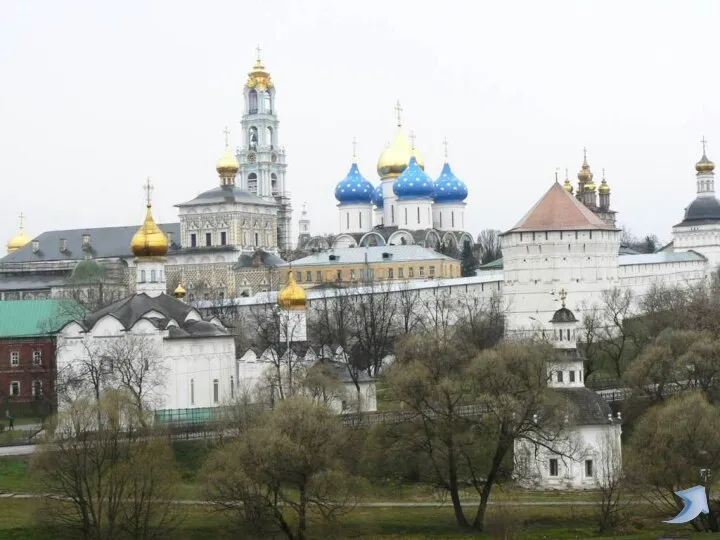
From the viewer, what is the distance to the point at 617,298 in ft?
208

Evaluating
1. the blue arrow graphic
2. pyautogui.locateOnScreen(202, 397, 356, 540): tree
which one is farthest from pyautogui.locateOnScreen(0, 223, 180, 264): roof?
the blue arrow graphic

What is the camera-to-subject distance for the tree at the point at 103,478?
32.6 meters

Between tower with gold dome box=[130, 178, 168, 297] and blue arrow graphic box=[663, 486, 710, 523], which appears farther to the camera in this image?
tower with gold dome box=[130, 178, 168, 297]

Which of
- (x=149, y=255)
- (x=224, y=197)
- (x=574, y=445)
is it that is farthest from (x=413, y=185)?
(x=574, y=445)

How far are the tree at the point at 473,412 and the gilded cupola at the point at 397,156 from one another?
54813mm

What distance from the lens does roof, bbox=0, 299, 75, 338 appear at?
52500 mm

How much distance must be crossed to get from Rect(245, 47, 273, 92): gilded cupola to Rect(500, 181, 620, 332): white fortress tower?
33.3 m

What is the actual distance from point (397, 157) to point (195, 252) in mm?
14581

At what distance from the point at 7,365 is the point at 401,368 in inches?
714

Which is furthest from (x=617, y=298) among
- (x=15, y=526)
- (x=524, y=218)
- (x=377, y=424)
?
(x=15, y=526)

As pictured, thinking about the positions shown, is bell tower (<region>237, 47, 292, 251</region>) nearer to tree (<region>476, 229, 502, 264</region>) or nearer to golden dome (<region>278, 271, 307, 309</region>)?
tree (<region>476, 229, 502, 264</region>)

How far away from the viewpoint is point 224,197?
271ft

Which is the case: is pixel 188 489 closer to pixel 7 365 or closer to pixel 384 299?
pixel 7 365

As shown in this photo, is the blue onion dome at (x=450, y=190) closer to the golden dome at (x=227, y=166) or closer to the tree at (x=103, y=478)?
the golden dome at (x=227, y=166)
